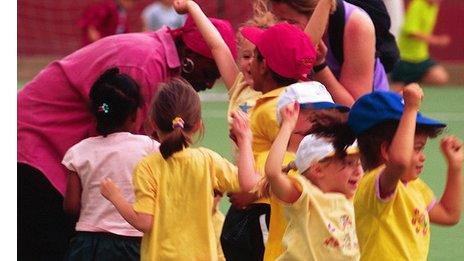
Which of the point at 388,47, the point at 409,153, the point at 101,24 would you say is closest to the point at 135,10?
the point at 101,24

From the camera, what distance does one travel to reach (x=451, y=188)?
220 inches

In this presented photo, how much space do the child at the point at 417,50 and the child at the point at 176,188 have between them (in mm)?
12374

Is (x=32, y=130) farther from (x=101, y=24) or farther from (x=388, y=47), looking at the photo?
(x=101, y=24)

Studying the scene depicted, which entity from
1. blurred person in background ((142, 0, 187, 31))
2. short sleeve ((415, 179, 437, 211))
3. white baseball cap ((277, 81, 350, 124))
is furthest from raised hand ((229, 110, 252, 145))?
blurred person in background ((142, 0, 187, 31))

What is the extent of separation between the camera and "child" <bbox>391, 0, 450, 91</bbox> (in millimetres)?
18625

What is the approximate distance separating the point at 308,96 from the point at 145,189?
749 millimetres

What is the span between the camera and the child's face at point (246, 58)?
21.1 feet

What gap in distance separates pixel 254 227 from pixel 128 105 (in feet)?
2.44

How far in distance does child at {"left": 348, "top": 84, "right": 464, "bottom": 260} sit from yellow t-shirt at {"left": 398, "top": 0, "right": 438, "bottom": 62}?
528 inches

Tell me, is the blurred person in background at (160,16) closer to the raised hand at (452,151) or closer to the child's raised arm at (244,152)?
the child's raised arm at (244,152)

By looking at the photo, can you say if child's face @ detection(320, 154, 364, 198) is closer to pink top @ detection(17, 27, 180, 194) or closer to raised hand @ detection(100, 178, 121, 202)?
raised hand @ detection(100, 178, 121, 202)

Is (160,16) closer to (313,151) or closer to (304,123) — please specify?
(304,123)

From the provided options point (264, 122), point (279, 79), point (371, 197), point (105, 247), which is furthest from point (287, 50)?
point (105, 247)
